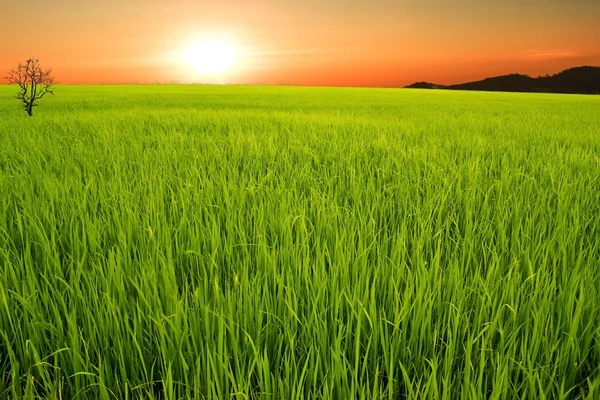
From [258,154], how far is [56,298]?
8.43 ft

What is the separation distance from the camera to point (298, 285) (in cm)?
131

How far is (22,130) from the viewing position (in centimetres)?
578

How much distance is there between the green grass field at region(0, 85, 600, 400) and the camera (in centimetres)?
101

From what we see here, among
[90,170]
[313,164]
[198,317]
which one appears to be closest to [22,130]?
[90,170]

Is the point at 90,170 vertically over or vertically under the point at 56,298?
over

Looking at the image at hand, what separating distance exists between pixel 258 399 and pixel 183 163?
2764 mm

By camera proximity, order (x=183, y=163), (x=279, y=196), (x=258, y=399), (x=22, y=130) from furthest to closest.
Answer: (x=22, y=130) → (x=183, y=163) → (x=279, y=196) → (x=258, y=399)

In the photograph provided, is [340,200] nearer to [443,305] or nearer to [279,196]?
[279,196]

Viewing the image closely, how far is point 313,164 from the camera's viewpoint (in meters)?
3.58

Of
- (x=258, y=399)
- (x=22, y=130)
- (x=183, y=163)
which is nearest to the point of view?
(x=258, y=399)

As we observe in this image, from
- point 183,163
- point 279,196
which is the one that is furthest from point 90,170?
point 279,196

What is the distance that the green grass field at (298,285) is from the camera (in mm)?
1007

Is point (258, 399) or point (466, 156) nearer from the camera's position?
point (258, 399)

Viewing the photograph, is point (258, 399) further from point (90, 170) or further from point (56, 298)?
point (90, 170)
